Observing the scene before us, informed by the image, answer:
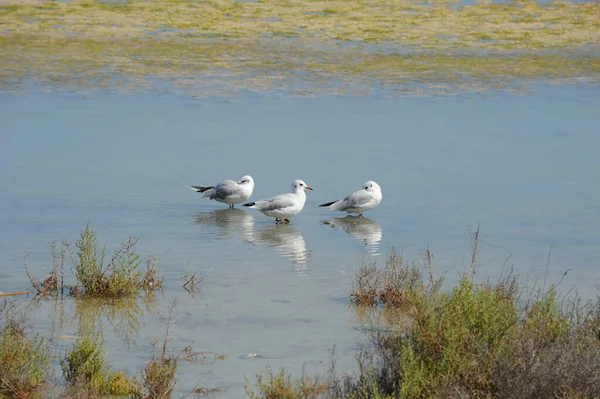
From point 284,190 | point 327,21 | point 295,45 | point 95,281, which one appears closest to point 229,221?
point 284,190

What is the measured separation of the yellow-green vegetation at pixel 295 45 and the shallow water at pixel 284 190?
212 centimetres

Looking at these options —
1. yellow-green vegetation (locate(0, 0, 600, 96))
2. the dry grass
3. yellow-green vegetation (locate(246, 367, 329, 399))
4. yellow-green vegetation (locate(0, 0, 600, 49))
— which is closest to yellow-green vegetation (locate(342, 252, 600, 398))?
yellow-green vegetation (locate(246, 367, 329, 399))

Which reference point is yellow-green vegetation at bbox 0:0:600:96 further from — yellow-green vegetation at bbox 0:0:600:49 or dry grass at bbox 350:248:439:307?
dry grass at bbox 350:248:439:307

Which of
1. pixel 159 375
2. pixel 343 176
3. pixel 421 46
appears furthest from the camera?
pixel 421 46

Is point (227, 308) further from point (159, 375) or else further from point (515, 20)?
point (515, 20)

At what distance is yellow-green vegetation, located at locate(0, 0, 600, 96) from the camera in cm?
2759

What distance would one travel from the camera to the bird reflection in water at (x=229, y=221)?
1423 centimetres

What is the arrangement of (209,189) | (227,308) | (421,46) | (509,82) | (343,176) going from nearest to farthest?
(227,308), (209,189), (343,176), (509,82), (421,46)

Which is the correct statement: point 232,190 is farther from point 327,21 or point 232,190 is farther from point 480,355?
point 327,21

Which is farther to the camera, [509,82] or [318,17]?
[318,17]

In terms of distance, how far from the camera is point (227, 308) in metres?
10.4

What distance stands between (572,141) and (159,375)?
1411 centimetres

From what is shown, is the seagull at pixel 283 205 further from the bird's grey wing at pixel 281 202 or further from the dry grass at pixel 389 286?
the dry grass at pixel 389 286

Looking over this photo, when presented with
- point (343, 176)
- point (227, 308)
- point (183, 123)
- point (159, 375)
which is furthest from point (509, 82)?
point (159, 375)
